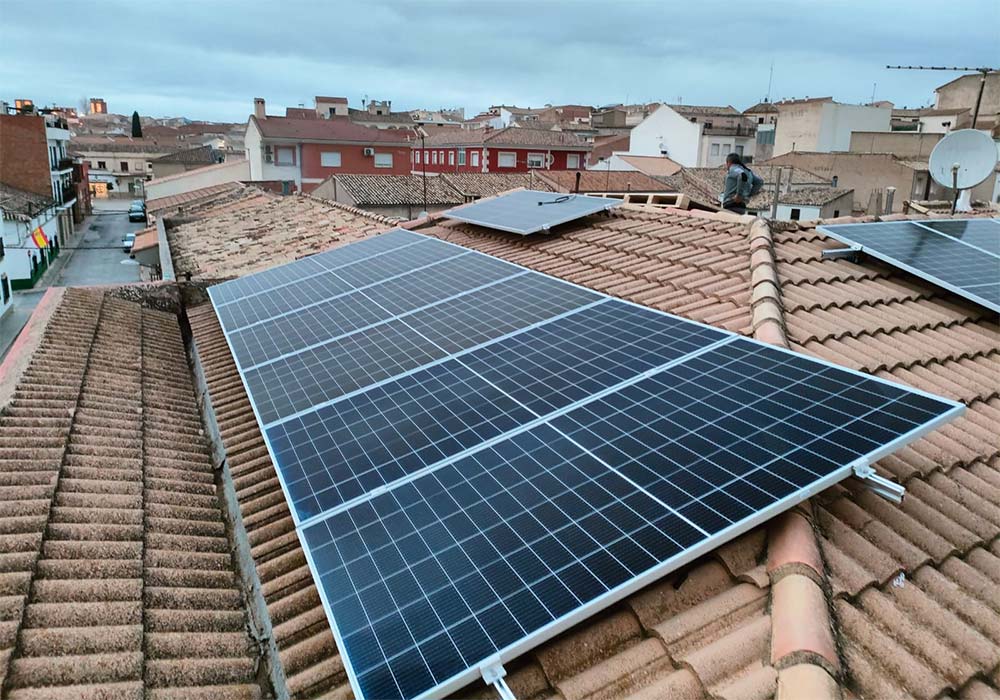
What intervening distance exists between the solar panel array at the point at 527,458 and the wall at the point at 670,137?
60464mm

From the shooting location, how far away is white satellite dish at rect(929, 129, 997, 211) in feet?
38.7

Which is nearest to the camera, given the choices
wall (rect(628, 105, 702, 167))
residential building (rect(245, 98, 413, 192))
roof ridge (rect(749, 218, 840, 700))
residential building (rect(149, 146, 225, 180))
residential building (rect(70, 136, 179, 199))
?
roof ridge (rect(749, 218, 840, 700))

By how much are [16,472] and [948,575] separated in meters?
7.36

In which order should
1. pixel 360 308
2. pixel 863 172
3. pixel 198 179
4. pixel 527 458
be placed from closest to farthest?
pixel 527 458 → pixel 360 308 → pixel 863 172 → pixel 198 179

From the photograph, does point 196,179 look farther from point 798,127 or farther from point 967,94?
point 967,94

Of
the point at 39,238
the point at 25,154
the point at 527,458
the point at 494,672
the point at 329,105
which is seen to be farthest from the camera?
the point at 329,105

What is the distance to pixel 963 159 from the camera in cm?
1221

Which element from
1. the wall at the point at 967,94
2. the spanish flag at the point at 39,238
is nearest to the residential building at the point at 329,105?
the spanish flag at the point at 39,238

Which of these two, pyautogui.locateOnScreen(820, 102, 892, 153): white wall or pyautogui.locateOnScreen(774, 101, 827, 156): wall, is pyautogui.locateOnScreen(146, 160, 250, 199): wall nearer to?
pyautogui.locateOnScreen(774, 101, 827, 156): wall

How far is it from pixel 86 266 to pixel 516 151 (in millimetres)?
34886

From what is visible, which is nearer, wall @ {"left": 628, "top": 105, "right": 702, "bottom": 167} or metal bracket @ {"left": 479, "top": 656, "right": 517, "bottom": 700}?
metal bracket @ {"left": 479, "top": 656, "right": 517, "bottom": 700}

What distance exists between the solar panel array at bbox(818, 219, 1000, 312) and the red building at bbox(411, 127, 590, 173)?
50.8 metres

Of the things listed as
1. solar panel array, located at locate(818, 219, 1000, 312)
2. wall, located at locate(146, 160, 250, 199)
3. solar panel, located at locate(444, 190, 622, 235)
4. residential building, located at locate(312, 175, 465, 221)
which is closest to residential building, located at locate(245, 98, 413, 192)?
wall, located at locate(146, 160, 250, 199)

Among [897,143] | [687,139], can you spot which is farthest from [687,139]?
[897,143]
